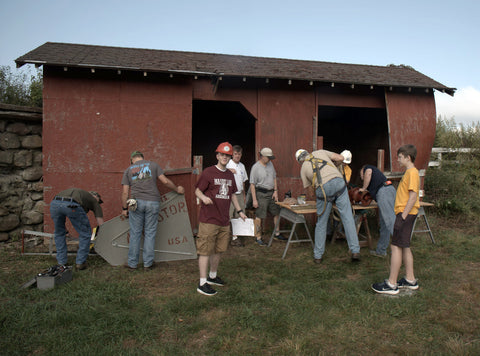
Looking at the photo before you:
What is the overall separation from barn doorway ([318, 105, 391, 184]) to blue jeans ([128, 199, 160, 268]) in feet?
20.6

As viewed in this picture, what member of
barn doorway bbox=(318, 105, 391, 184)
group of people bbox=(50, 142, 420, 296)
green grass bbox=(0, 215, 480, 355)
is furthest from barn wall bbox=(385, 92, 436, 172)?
green grass bbox=(0, 215, 480, 355)

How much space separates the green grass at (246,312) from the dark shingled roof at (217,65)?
13.2 feet

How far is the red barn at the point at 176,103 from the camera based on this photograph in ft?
22.6

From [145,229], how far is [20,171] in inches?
158

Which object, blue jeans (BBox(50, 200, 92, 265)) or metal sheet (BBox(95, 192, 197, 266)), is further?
metal sheet (BBox(95, 192, 197, 266))

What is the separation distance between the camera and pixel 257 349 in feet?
9.64

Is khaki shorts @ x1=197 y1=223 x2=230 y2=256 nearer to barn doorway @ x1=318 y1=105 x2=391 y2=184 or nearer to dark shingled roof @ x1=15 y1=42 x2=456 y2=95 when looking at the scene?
dark shingled roof @ x1=15 y1=42 x2=456 y2=95

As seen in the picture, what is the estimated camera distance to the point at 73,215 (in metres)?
4.95

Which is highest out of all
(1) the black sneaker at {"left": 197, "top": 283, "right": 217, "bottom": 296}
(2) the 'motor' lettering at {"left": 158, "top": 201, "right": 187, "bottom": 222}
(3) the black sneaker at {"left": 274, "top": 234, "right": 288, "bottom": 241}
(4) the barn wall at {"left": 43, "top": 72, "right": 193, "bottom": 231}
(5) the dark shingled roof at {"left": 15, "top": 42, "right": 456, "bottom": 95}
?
(5) the dark shingled roof at {"left": 15, "top": 42, "right": 456, "bottom": 95}

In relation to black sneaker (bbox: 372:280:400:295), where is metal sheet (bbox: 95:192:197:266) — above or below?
above

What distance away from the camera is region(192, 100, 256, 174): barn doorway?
12.3m

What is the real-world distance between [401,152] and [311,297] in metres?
2.06

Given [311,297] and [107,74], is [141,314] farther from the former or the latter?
[107,74]

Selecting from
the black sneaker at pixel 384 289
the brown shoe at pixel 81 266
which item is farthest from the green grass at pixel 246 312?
the brown shoe at pixel 81 266
